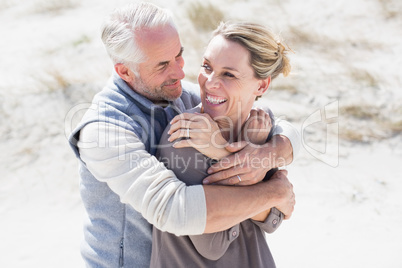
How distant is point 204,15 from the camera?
705 cm

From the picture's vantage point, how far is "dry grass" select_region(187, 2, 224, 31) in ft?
22.7

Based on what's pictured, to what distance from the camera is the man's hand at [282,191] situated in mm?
1991

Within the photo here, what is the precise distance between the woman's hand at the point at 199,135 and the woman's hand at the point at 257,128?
0.67 ft

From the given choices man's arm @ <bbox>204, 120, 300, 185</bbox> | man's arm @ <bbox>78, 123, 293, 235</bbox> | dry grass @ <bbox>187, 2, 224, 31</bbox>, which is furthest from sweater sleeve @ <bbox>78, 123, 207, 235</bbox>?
dry grass @ <bbox>187, 2, 224, 31</bbox>

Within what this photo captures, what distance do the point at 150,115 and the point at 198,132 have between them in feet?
1.08

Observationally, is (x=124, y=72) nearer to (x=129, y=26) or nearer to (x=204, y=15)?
(x=129, y=26)

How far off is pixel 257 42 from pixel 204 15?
5180mm

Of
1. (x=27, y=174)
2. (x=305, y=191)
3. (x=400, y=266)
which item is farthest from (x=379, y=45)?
(x=27, y=174)

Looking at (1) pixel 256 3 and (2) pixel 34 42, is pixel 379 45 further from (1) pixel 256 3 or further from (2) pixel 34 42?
(2) pixel 34 42

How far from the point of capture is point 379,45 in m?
6.45

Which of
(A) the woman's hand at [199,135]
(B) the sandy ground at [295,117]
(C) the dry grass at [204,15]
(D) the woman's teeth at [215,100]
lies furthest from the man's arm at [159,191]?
(C) the dry grass at [204,15]

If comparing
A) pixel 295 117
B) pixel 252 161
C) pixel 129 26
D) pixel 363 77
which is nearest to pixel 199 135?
pixel 252 161

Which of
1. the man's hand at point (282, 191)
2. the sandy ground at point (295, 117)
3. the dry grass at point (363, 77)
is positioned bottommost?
the sandy ground at point (295, 117)

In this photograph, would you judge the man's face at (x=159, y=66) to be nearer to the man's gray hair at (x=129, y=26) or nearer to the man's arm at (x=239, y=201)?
the man's gray hair at (x=129, y=26)
